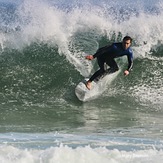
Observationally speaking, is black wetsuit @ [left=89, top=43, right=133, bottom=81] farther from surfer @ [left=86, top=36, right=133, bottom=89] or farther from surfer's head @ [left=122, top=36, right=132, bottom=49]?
surfer's head @ [left=122, top=36, right=132, bottom=49]

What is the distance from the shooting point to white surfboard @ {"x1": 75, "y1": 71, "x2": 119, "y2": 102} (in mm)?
11430

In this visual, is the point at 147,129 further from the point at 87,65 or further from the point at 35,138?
the point at 87,65

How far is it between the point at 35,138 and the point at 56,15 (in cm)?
1035

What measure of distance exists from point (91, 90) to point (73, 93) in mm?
373

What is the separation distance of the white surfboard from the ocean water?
10 centimetres

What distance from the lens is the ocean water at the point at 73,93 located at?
7.05 m

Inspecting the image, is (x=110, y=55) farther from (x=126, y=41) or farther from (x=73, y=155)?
(x=73, y=155)

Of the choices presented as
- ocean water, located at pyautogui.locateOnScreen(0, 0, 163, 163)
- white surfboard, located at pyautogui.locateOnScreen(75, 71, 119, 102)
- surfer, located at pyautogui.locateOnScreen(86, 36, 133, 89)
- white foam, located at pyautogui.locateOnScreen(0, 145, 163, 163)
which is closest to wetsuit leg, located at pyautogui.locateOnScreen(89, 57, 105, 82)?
surfer, located at pyautogui.locateOnScreen(86, 36, 133, 89)

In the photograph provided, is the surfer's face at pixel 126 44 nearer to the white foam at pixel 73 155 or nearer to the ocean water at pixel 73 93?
the ocean water at pixel 73 93

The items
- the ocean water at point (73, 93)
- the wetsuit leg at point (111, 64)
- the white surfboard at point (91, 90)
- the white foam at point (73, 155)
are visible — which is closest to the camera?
the white foam at point (73, 155)

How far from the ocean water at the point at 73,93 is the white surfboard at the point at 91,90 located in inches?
4.1

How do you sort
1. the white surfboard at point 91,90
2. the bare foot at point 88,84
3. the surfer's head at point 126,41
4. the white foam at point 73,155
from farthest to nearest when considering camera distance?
the white surfboard at point 91,90
the bare foot at point 88,84
the surfer's head at point 126,41
the white foam at point 73,155

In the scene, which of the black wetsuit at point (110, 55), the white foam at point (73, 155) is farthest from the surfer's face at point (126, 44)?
the white foam at point (73, 155)

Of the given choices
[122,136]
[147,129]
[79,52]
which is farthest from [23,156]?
[79,52]
